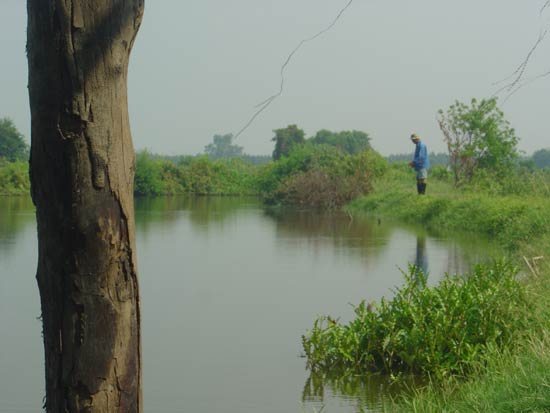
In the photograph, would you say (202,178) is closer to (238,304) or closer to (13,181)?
(13,181)

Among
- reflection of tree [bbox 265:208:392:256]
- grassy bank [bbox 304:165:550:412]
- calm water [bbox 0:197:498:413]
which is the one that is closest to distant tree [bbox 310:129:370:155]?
reflection of tree [bbox 265:208:392:256]

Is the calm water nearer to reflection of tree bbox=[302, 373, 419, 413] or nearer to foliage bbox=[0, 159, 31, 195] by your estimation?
reflection of tree bbox=[302, 373, 419, 413]

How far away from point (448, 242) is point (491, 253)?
304 centimetres

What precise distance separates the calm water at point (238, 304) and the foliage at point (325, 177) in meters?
11.2

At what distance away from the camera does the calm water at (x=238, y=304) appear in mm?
6211

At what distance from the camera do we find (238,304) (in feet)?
32.6

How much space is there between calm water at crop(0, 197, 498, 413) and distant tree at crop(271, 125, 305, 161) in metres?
40.2

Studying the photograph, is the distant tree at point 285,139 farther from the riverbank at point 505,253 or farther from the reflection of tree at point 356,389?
the reflection of tree at point 356,389

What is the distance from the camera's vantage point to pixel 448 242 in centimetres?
1636

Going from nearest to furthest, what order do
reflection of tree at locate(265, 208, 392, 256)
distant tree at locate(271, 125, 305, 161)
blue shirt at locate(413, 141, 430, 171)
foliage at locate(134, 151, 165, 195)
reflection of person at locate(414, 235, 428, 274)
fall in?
reflection of person at locate(414, 235, 428, 274) < reflection of tree at locate(265, 208, 392, 256) < blue shirt at locate(413, 141, 430, 171) < foliage at locate(134, 151, 165, 195) < distant tree at locate(271, 125, 305, 161)

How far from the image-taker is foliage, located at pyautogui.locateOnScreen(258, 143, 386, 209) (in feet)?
104

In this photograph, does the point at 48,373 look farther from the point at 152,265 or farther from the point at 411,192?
the point at 411,192

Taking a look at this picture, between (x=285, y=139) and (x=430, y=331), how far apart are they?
5493 cm

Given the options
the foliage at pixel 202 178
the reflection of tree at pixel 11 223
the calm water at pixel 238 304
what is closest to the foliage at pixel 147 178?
the foliage at pixel 202 178
